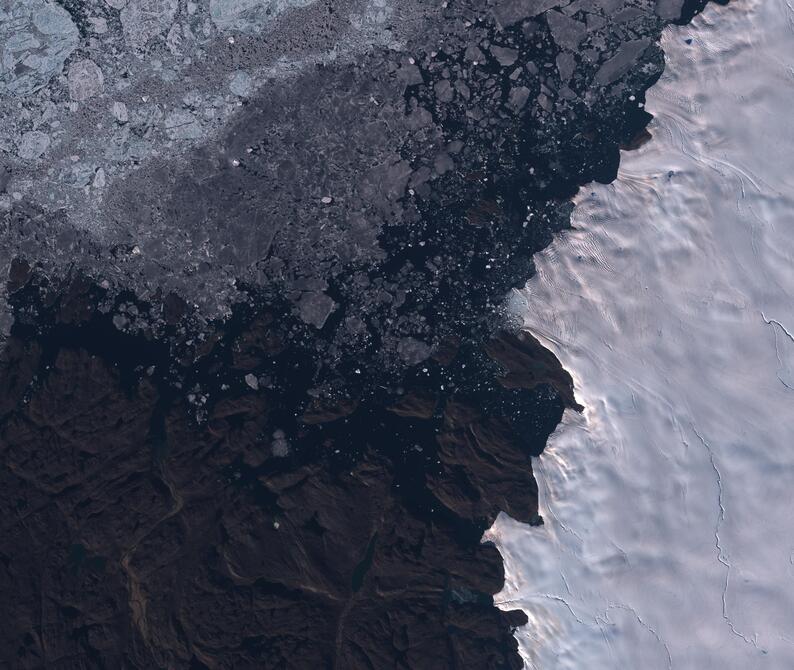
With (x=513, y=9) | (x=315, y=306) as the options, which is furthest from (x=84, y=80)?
(x=513, y=9)

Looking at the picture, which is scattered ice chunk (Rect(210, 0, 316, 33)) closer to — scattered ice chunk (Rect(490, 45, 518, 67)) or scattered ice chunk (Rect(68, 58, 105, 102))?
scattered ice chunk (Rect(68, 58, 105, 102))

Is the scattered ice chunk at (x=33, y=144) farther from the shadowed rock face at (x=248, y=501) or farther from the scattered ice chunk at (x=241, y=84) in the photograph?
the scattered ice chunk at (x=241, y=84)

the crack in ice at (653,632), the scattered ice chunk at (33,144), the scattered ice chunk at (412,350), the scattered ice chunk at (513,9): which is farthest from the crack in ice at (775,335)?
the scattered ice chunk at (33,144)

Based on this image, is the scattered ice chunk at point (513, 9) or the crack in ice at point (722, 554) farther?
the scattered ice chunk at point (513, 9)

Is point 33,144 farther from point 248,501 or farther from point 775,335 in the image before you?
point 775,335

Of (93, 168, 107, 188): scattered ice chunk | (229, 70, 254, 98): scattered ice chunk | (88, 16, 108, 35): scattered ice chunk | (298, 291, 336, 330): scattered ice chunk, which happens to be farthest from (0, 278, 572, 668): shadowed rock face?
(88, 16, 108, 35): scattered ice chunk

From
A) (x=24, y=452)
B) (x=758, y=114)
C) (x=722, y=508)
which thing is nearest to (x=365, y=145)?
(x=758, y=114)
